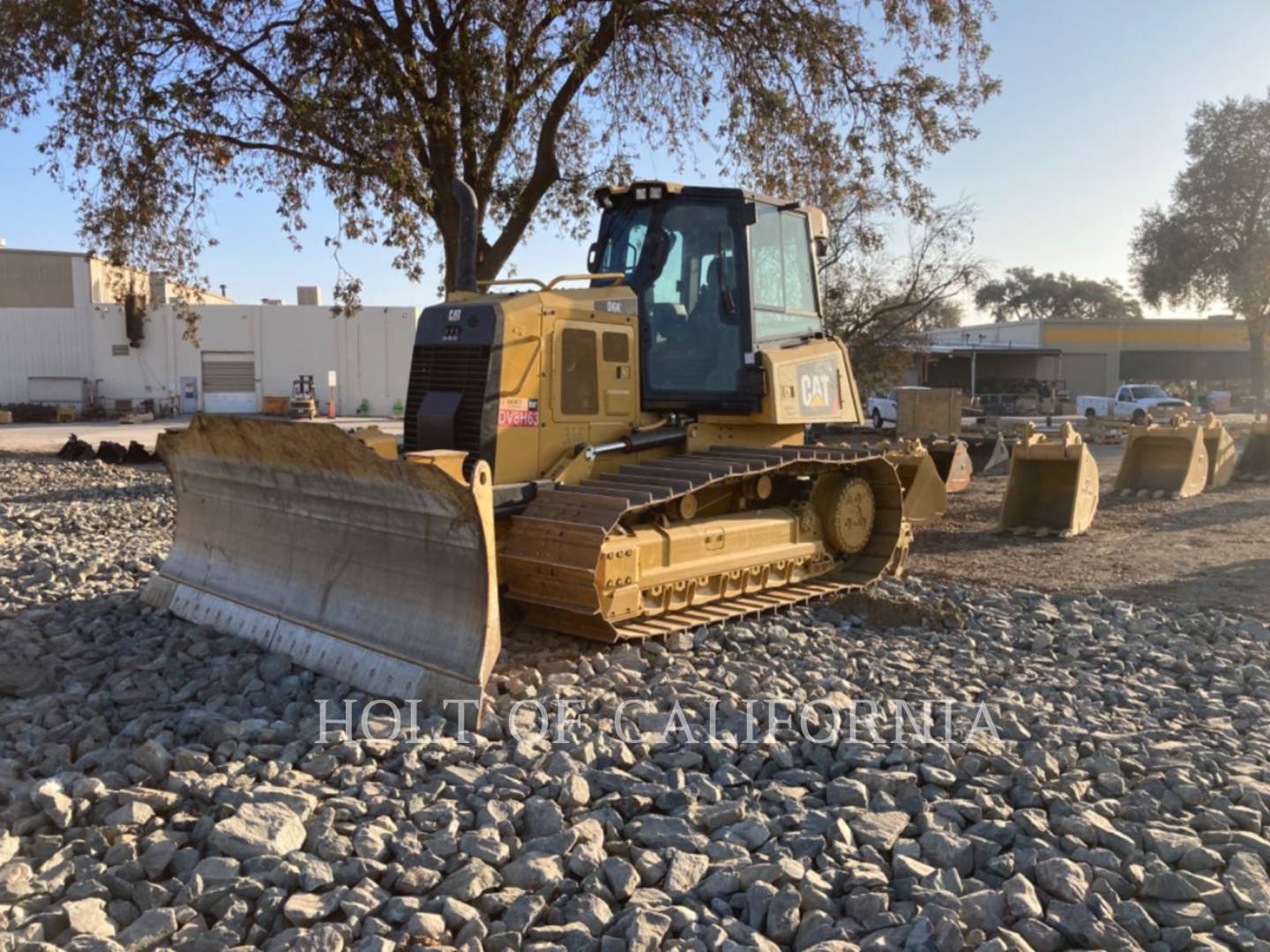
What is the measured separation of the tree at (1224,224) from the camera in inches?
1462

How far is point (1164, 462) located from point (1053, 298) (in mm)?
61715

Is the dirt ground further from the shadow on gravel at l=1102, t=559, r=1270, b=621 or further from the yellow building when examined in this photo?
the yellow building

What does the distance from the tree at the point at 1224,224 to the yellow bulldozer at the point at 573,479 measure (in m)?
35.3

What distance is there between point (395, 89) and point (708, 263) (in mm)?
6978

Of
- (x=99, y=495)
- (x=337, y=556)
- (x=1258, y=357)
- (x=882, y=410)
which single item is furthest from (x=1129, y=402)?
(x=337, y=556)

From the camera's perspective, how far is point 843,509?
809cm

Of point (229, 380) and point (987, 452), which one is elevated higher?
point (229, 380)

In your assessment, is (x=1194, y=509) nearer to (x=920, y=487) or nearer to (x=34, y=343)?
(x=920, y=487)

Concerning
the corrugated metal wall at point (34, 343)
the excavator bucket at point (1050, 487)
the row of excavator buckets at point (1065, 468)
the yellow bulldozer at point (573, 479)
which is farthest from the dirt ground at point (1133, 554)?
the corrugated metal wall at point (34, 343)

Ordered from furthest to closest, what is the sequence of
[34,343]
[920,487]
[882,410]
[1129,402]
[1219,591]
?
[34,343], [1129,402], [882,410], [920,487], [1219,591]

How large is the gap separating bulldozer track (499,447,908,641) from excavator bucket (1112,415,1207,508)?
8.39 metres

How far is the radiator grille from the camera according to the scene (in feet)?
21.4

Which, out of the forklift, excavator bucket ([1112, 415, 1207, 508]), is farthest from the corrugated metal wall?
excavator bucket ([1112, 415, 1207, 508])

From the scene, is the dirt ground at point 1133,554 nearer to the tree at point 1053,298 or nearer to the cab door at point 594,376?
the cab door at point 594,376
